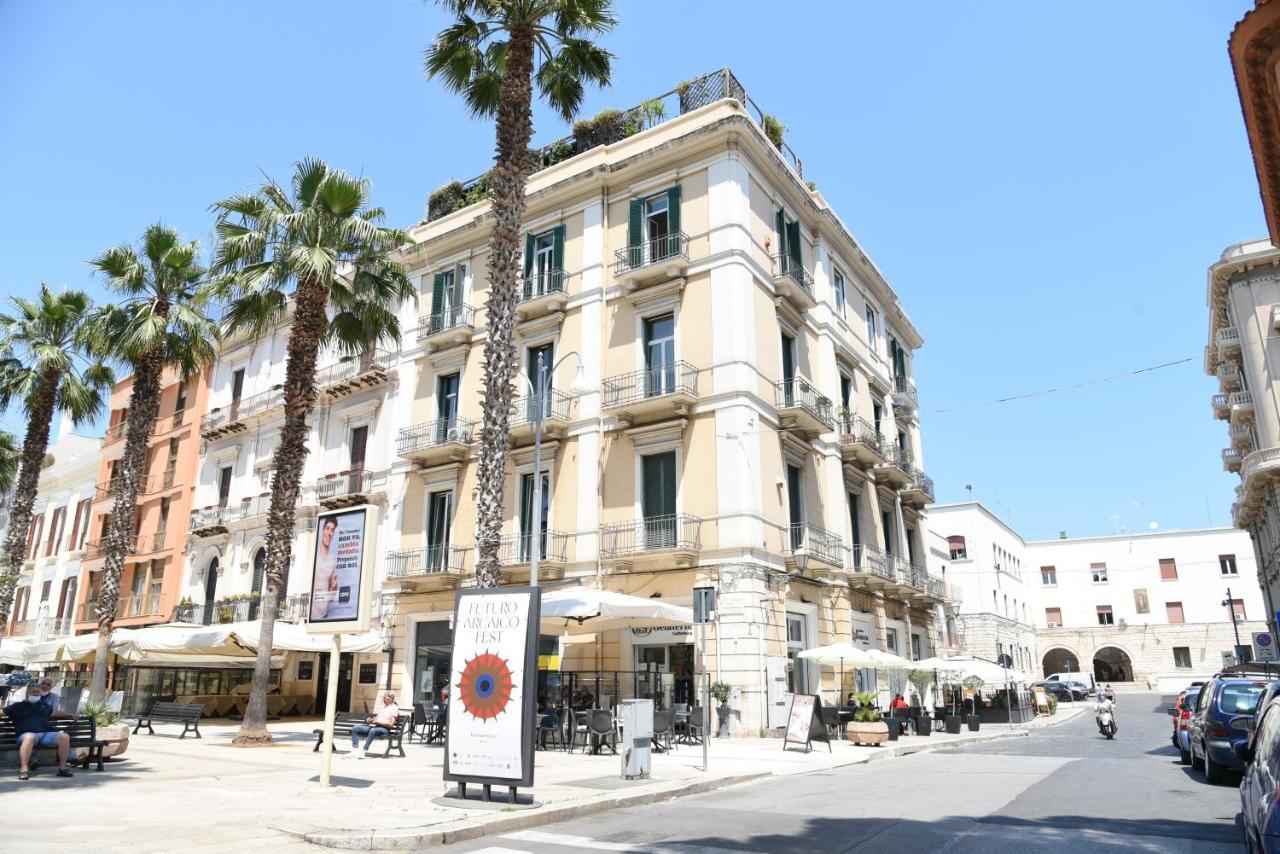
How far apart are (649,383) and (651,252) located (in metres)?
3.89

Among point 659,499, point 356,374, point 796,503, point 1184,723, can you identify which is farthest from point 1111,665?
point 356,374

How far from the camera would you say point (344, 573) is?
35.6 feet

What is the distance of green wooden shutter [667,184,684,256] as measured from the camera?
2317 cm

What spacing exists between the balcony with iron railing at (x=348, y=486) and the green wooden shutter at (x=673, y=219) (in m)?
12.5

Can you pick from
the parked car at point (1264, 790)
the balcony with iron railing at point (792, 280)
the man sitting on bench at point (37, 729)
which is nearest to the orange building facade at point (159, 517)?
the balcony with iron railing at point (792, 280)

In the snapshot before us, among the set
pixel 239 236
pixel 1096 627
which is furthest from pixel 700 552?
pixel 1096 627

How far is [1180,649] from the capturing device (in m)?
60.9

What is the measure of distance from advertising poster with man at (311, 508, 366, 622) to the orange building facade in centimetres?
2619

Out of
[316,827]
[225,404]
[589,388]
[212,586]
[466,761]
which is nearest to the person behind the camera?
[316,827]

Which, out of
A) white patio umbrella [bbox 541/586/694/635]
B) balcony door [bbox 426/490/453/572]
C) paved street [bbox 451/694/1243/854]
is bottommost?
paved street [bbox 451/694/1243/854]

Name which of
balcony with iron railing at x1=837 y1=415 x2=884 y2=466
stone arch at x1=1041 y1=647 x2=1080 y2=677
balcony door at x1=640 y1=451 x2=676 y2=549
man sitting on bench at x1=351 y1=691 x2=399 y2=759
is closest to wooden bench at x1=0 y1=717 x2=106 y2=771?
man sitting on bench at x1=351 y1=691 x2=399 y2=759

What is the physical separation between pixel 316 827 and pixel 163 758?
27.1ft

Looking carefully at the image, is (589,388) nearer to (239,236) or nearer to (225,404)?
(239,236)

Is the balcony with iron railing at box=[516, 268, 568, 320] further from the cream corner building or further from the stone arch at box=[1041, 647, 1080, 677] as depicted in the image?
the stone arch at box=[1041, 647, 1080, 677]
